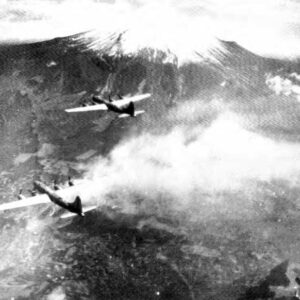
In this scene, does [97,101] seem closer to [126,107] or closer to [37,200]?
[126,107]

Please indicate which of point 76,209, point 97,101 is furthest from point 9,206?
point 97,101

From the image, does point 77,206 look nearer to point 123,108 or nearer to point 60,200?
point 60,200

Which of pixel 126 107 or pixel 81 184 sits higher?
pixel 126 107

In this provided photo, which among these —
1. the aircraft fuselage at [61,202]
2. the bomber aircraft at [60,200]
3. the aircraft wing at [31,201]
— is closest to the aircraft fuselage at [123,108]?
the bomber aircraft at [60,200]

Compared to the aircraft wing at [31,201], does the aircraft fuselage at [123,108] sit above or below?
above

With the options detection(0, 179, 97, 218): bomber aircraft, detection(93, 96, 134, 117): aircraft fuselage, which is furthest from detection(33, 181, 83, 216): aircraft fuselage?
detection(93, 96, 134, 117): aircraft fuselage

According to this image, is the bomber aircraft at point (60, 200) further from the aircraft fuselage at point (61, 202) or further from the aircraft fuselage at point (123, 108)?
the aircraft fuselage at point (123, 108)

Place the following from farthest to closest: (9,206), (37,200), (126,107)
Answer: (37,200) → (9,206) → (126,107)

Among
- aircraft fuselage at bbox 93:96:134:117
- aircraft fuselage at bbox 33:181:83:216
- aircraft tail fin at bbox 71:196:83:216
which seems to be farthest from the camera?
aircraft fuselage at bbox 33:181:83:216

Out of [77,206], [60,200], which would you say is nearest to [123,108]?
[77,206]

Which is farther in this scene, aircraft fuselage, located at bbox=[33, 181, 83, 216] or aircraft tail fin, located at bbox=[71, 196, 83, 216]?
aircraft fuselage, located at bbox=[33, 181, 83, 216]

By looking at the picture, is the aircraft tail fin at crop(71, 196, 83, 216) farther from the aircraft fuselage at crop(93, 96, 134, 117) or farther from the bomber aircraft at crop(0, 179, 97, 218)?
the aircraft fuselage at crop(93, 96, 134, 117)
